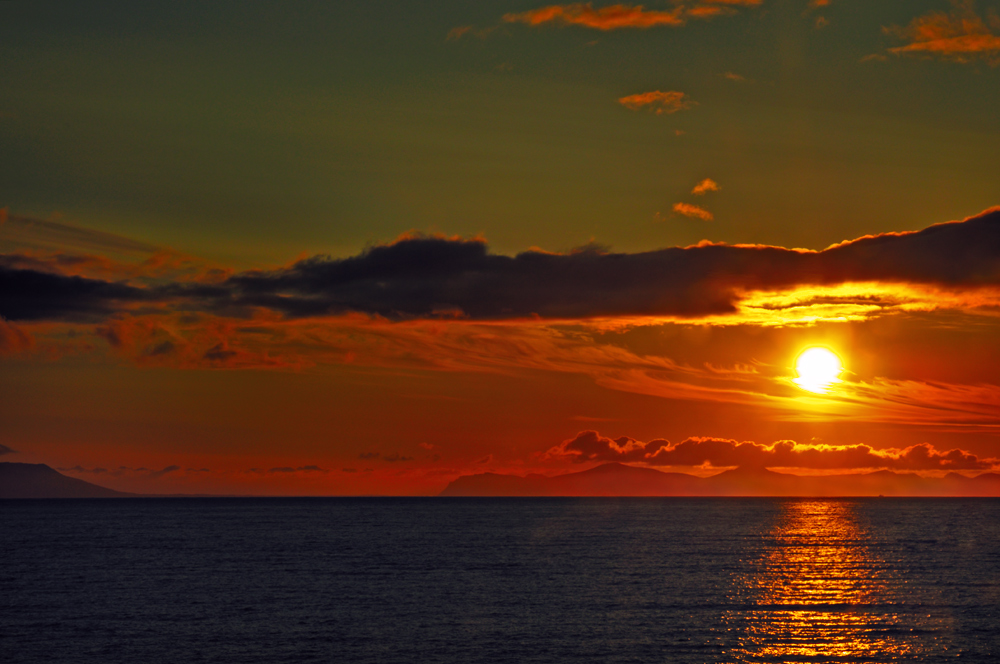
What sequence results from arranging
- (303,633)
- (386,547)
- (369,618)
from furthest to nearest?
1. (386,547)
2. (369,618)
3. (303,633)

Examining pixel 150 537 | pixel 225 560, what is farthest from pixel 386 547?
pixel 150 537

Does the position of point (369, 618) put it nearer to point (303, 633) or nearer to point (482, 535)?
point (303, 633)

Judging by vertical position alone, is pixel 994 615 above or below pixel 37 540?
above

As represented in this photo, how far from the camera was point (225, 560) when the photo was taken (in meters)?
132

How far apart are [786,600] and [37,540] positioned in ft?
513

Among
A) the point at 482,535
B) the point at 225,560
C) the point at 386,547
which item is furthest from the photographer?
the point at 482,535

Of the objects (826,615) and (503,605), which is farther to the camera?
(503,605)

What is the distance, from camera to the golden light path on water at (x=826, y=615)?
62281 mm

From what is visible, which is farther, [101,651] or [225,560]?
[225,560]

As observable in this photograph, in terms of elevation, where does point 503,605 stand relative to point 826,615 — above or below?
below

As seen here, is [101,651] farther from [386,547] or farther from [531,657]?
[386,547]

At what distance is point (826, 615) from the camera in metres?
77.4

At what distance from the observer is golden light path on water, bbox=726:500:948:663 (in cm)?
6228

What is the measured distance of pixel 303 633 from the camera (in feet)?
228
